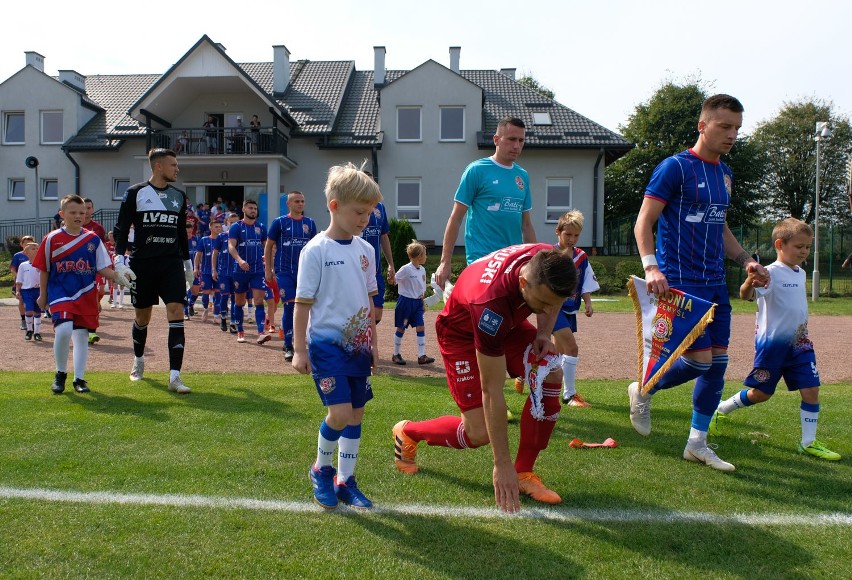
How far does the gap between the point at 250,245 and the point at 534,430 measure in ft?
29.3

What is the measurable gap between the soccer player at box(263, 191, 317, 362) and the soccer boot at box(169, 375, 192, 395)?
2.29 meters

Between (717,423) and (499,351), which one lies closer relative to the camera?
(499,351)

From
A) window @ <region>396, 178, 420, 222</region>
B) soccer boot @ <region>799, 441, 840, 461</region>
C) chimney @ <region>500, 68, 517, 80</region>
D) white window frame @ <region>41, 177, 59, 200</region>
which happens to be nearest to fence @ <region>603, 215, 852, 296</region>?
window @ <region>396, 178, 420, 222</region>

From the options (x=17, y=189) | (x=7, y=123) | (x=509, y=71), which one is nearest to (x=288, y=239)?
(x=509, y=71)

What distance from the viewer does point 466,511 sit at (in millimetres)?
3707

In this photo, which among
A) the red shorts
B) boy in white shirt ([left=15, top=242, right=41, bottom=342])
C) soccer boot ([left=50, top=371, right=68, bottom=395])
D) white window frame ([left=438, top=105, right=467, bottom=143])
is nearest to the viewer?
the red shorts

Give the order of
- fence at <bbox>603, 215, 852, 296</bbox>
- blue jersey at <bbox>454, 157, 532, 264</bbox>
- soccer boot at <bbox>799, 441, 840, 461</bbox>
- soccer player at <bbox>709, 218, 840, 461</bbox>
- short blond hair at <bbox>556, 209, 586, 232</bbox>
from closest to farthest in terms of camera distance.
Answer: soccer boot at <bbox>799, 441, 840, 461</bbox>
soccer player at <bbox>709, 218, 840, 461</bbox>
blue jersey at <bbox>454, 157, 532, 264</bbox>
short blond hair at <bbox>556, 209, 586, 232</bbox>
fence at <bbox>603, 215, 852, 296</bbox>

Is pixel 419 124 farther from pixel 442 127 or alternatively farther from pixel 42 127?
pixel 42 127

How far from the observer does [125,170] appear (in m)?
31.3

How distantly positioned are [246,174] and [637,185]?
23.7 m

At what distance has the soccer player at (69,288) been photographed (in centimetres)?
684

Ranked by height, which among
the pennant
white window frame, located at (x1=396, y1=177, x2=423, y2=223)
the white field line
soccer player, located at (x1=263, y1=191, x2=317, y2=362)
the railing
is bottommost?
the white field line

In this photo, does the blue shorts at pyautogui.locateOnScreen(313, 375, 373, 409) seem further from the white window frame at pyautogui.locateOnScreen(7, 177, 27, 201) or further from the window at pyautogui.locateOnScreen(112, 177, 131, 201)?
the white window frame at pyautogui.locateOnScreen(7, 177, 27, 201)

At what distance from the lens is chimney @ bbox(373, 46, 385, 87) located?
33125mm
